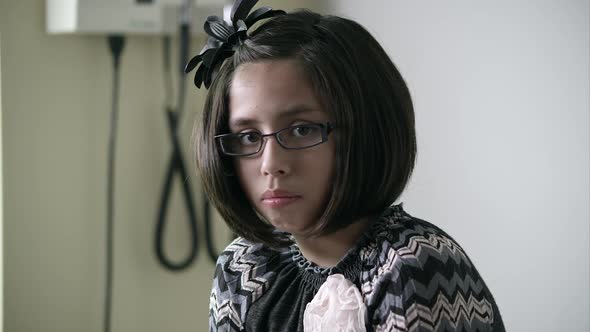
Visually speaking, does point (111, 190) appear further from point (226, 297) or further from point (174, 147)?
point (226, 297)

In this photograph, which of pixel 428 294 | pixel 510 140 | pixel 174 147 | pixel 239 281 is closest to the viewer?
pixel 428 294

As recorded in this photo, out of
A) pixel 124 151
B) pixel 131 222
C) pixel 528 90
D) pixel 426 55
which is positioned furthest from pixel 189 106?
pixel 528 90

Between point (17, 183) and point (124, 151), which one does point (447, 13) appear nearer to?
point (124, 151)

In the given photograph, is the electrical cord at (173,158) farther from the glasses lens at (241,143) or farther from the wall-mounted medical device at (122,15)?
the glasses lens at (241,143)

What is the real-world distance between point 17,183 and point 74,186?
0.44ft

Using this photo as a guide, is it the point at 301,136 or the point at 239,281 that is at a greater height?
the point at 301,136

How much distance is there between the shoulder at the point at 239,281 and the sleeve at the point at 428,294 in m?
0.20

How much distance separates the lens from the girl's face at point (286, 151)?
79cm

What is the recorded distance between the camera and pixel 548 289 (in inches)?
47.1

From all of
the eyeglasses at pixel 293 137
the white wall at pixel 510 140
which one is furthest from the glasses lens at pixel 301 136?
the white wall at pixel 510 140

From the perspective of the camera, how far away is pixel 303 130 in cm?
79

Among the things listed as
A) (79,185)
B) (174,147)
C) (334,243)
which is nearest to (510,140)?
(334,243)

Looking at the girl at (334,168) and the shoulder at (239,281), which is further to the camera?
the shoulder at (239,281)

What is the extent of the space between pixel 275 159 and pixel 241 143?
0.08 meters
